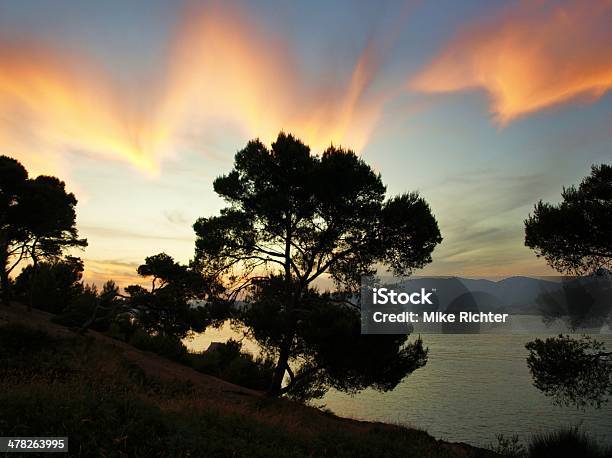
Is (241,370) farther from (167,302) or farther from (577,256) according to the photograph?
(577,256)

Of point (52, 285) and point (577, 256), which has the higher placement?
point (577, 256)

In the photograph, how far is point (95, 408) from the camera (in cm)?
805

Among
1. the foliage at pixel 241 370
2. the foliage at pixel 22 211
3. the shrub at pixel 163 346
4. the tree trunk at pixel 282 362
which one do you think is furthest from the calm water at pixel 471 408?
the foliage at pixel 22 211

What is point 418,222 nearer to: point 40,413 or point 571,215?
point 571,215

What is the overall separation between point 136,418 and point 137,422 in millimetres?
455

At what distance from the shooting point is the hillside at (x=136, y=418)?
23.6 feet

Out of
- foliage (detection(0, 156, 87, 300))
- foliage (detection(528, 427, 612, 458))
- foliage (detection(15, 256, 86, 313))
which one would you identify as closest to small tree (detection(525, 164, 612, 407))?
foliage (detection(528, 427, 612, 458))

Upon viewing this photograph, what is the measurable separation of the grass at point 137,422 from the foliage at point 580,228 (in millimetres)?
8889

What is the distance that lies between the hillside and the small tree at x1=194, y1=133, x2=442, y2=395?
104 inches

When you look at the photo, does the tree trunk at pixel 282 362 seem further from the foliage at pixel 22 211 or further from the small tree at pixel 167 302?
the foliage at pixel 22 211

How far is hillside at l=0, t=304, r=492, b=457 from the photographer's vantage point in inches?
283

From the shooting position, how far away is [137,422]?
7715mm

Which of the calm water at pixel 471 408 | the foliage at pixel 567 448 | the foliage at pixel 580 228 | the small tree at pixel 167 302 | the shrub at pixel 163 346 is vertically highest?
the foliage at pixel 580 228

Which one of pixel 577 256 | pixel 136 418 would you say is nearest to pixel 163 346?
pixel 136 418
